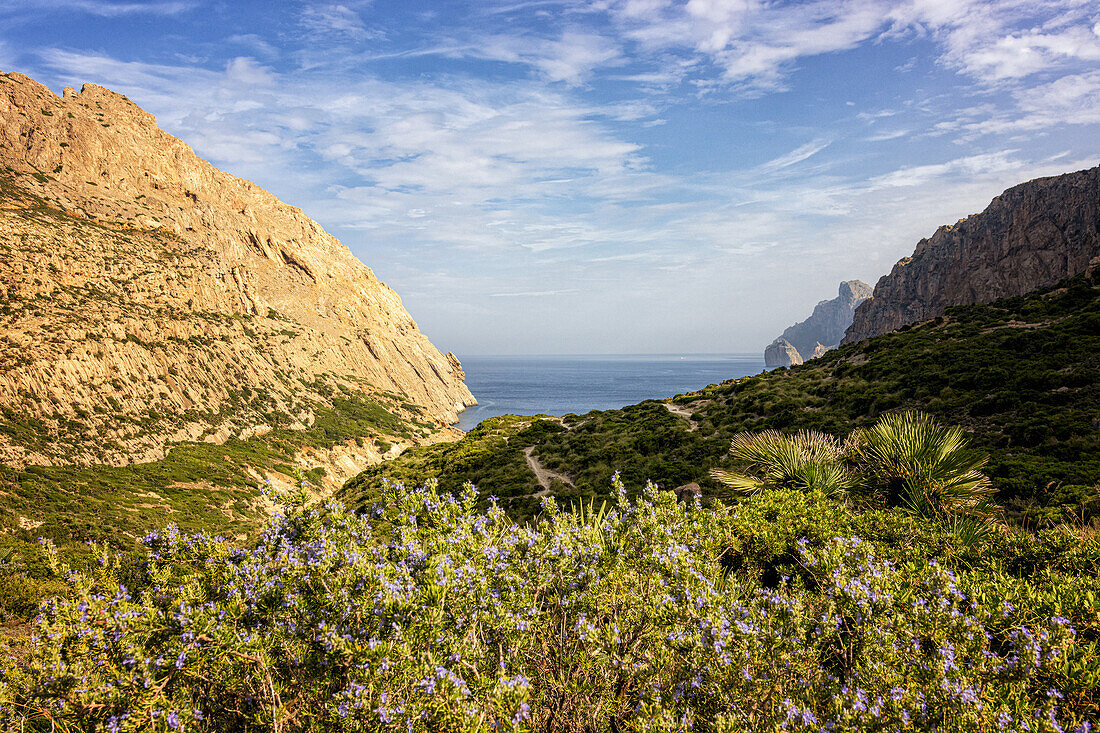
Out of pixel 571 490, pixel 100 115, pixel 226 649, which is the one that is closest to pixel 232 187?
pixel 100 115

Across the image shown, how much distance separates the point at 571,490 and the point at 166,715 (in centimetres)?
2112

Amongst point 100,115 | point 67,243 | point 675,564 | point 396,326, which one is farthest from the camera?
point 396,326

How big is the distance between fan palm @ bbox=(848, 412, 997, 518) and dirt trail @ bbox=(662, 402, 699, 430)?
19001mm

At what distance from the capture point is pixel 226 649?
13.6 ft

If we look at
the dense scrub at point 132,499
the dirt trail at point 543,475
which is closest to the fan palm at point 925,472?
the dirt trail at point 543,475

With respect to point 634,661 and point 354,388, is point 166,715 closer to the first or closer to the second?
point 634,661

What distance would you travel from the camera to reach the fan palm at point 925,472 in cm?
980

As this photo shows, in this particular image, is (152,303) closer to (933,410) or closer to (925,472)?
(933,410)

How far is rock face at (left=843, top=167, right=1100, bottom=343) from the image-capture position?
7550 centimetres

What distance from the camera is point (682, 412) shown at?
36.8m

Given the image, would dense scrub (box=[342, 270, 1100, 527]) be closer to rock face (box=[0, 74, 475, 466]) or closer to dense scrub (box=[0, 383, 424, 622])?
dense scrub (box=[0, 383, 424, 622])

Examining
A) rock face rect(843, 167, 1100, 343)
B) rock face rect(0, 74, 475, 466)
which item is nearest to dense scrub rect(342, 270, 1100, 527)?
rock face rect(0, 74, 475, 466)

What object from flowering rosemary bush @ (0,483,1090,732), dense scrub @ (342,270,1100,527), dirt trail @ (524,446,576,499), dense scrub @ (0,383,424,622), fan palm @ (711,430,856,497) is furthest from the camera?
dense scrub @ (0,383,424,622)

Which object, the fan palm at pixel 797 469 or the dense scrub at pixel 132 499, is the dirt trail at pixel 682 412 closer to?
the fan palm at pixel 797 469
